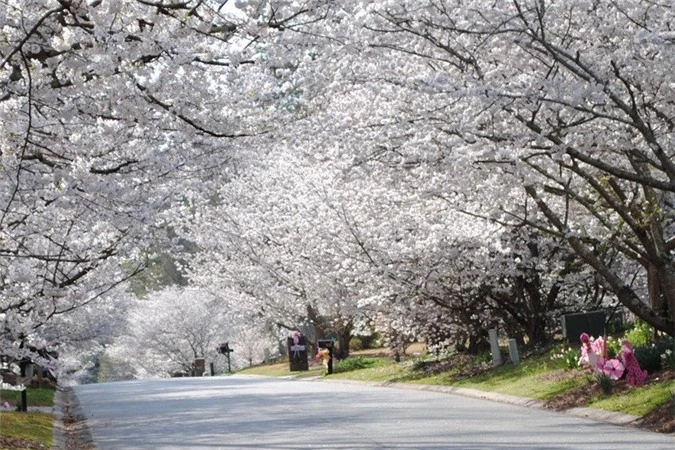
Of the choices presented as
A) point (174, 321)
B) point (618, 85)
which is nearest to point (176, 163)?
point (618, 85)

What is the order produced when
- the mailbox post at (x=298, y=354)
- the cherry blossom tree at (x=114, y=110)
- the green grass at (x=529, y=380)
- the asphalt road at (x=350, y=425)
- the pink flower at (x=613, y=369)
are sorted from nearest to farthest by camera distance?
the cherry blossom tree at (x=114, y=110)
the asphalt road at (x=350, y=425)
the green grass at (x=529, y=380)
the pink flower at (x=613, y=369)
the mailbox post at (x=298, y=354)

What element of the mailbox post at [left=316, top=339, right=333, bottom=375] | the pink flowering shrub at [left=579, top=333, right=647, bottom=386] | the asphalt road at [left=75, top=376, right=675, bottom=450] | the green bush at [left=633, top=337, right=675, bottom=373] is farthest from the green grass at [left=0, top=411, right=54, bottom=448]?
the mailbox post at [left=316, top=339, right=333, bottom=375]

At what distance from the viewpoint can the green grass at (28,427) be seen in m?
18.9

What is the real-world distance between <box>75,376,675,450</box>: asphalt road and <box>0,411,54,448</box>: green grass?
33.7 inches

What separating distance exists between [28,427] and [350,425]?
6.88 m

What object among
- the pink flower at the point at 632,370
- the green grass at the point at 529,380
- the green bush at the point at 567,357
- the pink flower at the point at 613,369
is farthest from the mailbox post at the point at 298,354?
the pink flower at the point at 632,370

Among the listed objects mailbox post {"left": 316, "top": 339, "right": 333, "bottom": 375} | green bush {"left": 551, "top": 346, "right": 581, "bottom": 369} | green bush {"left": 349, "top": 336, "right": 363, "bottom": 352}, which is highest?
green bush {"left": 349, "top": 336, "right": 363, "bottom": 352}

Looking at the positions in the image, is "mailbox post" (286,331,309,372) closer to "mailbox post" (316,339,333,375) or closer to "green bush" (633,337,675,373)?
"mailbox post" (316,339,333,375)

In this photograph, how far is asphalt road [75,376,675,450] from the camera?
A: 1383 centimetres

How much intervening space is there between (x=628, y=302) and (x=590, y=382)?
1.47 meters

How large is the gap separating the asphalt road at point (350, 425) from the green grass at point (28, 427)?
0.86m

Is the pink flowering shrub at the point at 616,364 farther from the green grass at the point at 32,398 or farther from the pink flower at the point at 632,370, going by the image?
the green grass at the point at 32,398

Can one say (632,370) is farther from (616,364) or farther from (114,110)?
(114,110)

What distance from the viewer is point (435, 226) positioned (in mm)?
24859
